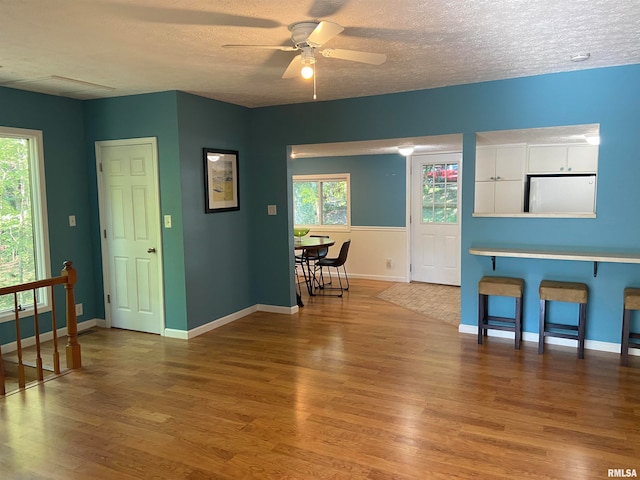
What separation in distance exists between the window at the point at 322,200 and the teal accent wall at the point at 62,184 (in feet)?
12.9

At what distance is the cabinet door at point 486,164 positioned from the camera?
20.1ft

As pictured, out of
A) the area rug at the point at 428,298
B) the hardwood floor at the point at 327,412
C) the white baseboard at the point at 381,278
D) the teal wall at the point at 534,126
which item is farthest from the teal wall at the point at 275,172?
the white baseboard at the point at 381,278

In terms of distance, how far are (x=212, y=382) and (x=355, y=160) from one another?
4.93m

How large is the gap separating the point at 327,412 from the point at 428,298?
3.55 meters

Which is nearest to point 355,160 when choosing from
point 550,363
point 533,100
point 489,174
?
point 489,174

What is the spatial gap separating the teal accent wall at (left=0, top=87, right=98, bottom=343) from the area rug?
12.0 feet

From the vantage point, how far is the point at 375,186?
7535 mm

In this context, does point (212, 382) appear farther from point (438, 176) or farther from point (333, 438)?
point (438, 176)

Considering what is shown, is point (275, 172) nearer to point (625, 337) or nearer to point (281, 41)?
point (281, 41)

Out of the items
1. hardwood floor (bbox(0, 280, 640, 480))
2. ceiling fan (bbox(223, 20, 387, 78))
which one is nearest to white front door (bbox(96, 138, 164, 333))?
hardwood floor (bbox(0, 280, 640, 480))

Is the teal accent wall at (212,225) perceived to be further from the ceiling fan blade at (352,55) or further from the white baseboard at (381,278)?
the white baseboard at (381,278)

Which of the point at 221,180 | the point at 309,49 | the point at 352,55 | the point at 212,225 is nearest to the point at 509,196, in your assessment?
the point at 221,180

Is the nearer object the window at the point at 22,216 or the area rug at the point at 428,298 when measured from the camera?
the window at the point at 22,216

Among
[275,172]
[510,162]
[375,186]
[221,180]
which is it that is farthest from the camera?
[375,186]
